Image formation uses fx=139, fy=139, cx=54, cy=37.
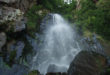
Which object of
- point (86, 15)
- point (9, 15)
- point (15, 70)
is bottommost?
point (15, 70)

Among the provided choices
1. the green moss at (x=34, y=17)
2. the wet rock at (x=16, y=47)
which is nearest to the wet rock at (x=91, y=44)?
the green moss at (x=34, y=17)

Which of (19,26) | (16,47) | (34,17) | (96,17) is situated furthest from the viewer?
(34,17)

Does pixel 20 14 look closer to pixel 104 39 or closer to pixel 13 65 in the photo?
pixel 13 65

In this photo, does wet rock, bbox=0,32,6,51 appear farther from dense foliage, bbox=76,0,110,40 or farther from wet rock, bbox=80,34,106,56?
dense foliage, bbox=76,0,110,40

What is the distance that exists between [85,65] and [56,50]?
7.90m

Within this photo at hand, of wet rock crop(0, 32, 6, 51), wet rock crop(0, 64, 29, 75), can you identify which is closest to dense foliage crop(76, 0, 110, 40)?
wet rock crop(0, 64, 29, 75)

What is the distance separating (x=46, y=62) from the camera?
11883mm

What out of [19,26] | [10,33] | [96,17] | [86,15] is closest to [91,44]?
[96,17]

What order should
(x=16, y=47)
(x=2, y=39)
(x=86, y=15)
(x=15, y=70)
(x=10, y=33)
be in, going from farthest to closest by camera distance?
(x=86, y=15) → (x=10, y=33) → (x=16, y=47) → (x=2, y=39) → (x=15, y=70)

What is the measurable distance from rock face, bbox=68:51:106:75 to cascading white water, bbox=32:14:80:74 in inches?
144

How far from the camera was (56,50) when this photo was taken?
13.6 metres

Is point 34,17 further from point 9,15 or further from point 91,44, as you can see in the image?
point 91,44

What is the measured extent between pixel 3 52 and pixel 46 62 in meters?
3.59

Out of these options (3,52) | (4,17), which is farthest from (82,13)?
(3,52)
